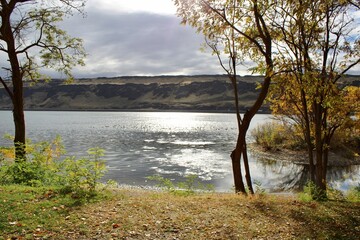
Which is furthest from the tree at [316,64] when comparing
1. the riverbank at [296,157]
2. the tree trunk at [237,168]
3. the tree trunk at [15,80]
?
the riverbank at [296,157]

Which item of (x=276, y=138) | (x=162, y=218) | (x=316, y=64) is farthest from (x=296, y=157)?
(x=162, y=218)

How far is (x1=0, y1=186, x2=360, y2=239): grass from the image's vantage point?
8320 mm

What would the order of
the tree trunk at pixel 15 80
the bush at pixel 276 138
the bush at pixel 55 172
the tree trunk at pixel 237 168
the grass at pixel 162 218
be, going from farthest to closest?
the bush at pixel 276 138
the tree trunk at pixel 15 80
the tree trunk at pixel 237 168
the bush at pixel 55 172
the grass at pixel 162 218

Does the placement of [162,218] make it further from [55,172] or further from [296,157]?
[296,157]

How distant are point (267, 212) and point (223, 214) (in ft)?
4.97

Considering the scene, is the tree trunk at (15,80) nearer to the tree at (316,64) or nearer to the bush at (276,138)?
the tree at (316,64)

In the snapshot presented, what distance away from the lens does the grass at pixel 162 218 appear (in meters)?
8.32

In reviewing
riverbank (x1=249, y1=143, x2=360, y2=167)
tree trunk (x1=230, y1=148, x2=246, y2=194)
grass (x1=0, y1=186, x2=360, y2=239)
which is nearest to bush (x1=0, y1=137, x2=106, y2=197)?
grass (x1=0, y1=186, x2=360, y2=239)

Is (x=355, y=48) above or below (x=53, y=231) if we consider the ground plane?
above

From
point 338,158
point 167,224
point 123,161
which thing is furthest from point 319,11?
point 338,158

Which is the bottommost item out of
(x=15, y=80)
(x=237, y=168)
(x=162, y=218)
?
(x=162, y=218)

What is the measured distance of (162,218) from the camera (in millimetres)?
9523

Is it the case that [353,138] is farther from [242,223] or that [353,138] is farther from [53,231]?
[53,231]

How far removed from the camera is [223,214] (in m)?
10.1
